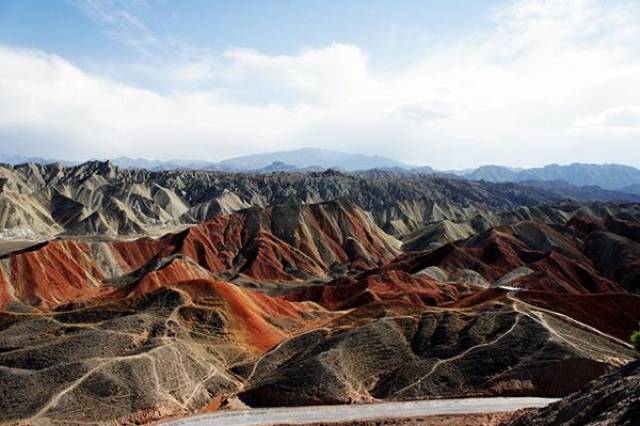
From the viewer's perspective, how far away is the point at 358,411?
48.0 metres

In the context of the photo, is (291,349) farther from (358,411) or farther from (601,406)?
(601,406)

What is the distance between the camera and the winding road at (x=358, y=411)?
153 feet

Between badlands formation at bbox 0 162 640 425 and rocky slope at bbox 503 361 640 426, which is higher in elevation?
rocky slope at bbox 503 361 640 426

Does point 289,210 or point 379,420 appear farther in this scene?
point 289,210

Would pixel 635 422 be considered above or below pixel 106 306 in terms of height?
above

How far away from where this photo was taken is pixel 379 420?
150 ft

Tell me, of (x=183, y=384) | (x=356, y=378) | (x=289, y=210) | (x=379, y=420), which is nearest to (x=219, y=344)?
(x=183, y=384)

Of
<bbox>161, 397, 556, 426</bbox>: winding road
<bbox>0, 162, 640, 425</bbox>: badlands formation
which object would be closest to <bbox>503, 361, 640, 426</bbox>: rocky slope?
<bbox>0, 162, 640, 425</bbox>: badlands formation

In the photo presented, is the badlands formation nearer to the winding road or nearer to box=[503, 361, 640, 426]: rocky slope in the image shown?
box=[503, 361, 640, 426]: rocky slope

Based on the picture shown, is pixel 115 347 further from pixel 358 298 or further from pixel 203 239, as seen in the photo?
pixel 203 239

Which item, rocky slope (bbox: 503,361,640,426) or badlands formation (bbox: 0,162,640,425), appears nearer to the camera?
rocky slope (bbox: 503,361,640,426)

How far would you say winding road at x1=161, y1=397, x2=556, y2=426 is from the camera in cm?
4653

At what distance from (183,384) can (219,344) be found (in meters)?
11.4

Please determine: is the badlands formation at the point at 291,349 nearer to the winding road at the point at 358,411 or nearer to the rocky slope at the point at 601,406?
the rocky slope at the point at 601,406
